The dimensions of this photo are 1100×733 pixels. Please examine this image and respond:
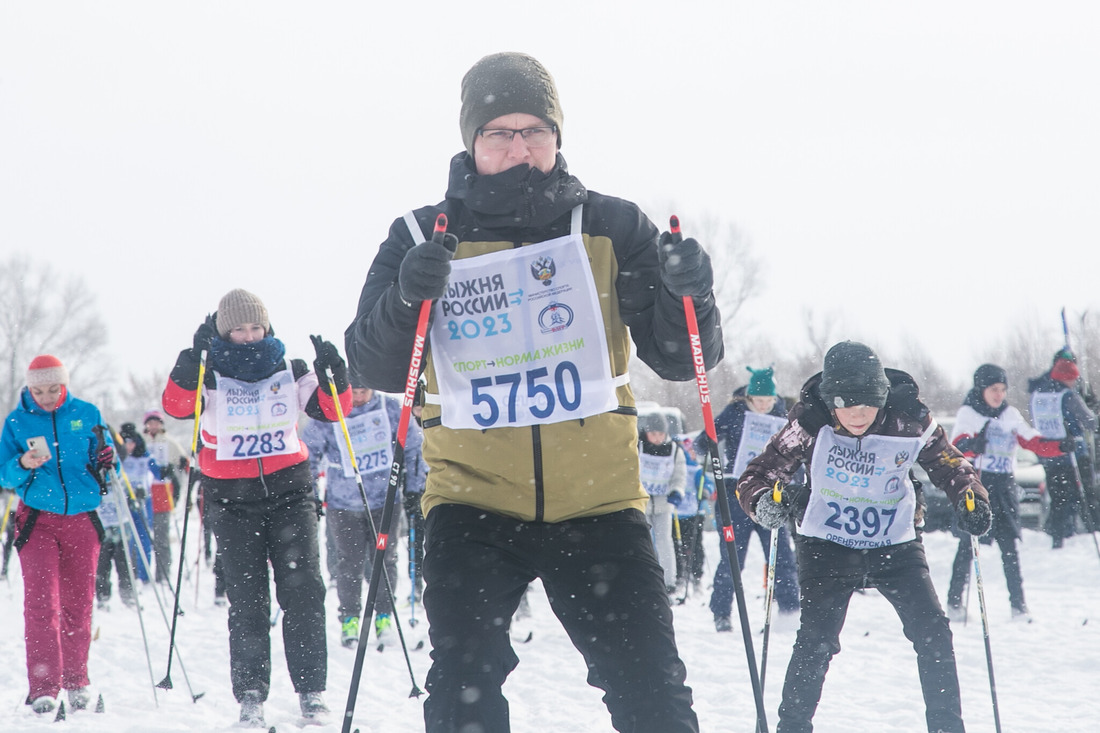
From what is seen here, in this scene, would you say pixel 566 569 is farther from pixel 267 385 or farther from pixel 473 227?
pixel 267 385

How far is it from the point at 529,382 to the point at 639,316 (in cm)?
39

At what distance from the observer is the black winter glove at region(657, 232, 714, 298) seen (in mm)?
2633

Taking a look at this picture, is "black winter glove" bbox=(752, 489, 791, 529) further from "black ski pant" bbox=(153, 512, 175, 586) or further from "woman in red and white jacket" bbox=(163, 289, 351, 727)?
"black ski pant" bbox=(153, 512, 175, 586)

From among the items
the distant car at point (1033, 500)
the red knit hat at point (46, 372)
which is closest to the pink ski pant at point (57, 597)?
the red knit hat at point (46, 372)

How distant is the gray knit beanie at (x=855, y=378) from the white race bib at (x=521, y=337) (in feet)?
6.36

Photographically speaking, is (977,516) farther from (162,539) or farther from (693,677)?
(162,539)

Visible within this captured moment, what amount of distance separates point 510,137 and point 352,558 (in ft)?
18.7

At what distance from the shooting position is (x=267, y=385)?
5.46 meters

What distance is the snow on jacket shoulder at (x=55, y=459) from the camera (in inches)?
223

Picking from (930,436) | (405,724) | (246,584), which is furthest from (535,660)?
(930,436)

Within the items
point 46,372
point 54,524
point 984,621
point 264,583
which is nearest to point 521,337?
point 264,583

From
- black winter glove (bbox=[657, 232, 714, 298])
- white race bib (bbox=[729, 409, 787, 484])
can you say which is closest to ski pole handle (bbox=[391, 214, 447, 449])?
black winter glove (bbox=[657, 232, 714, 298])

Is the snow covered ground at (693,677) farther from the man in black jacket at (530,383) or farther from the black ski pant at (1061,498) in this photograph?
the man in black jacket at (530,383)

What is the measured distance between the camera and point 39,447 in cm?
571
